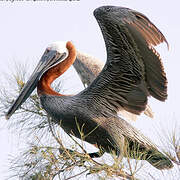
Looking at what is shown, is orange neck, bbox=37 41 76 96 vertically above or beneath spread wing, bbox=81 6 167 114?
beneath

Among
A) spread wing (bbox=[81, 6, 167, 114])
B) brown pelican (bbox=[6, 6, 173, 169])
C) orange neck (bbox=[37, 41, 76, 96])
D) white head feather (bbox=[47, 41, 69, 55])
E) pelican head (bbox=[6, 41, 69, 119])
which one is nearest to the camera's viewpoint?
spread wing (bbox=[81, 6, 167, 114])

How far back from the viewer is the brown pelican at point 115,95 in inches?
184

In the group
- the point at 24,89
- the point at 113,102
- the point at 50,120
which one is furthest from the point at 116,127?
the point at 24,89

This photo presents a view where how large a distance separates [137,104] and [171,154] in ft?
4.13

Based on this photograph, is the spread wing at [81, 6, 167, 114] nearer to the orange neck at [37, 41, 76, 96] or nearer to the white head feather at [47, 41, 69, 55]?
the orange neck at [37, 41, 76, 96]

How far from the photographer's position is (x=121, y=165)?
3723 mm

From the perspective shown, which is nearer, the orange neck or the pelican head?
the orange neck

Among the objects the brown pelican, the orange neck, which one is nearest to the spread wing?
the brown pelican

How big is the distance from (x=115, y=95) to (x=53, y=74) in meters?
0.81

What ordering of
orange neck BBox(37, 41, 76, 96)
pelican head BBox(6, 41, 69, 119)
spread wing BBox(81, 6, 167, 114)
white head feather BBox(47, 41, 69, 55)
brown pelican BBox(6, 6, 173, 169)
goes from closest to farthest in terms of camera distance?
spread wing BBox(81, 6, 167, 114)
brown pelican BBox(6, 6, 173, 169)
orange neck BBox(37, 41, 76, 96)
pelican head BBox(6, 41, 69, 119)
white head feather BBox(47, 41, 69, 55)

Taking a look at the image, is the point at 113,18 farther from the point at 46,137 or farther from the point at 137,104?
the point at 46,137

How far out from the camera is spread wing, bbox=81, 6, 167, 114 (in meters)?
4.46

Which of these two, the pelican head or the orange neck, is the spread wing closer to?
the orange neck

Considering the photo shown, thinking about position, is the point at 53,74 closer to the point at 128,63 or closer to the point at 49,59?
the point at 49,59
